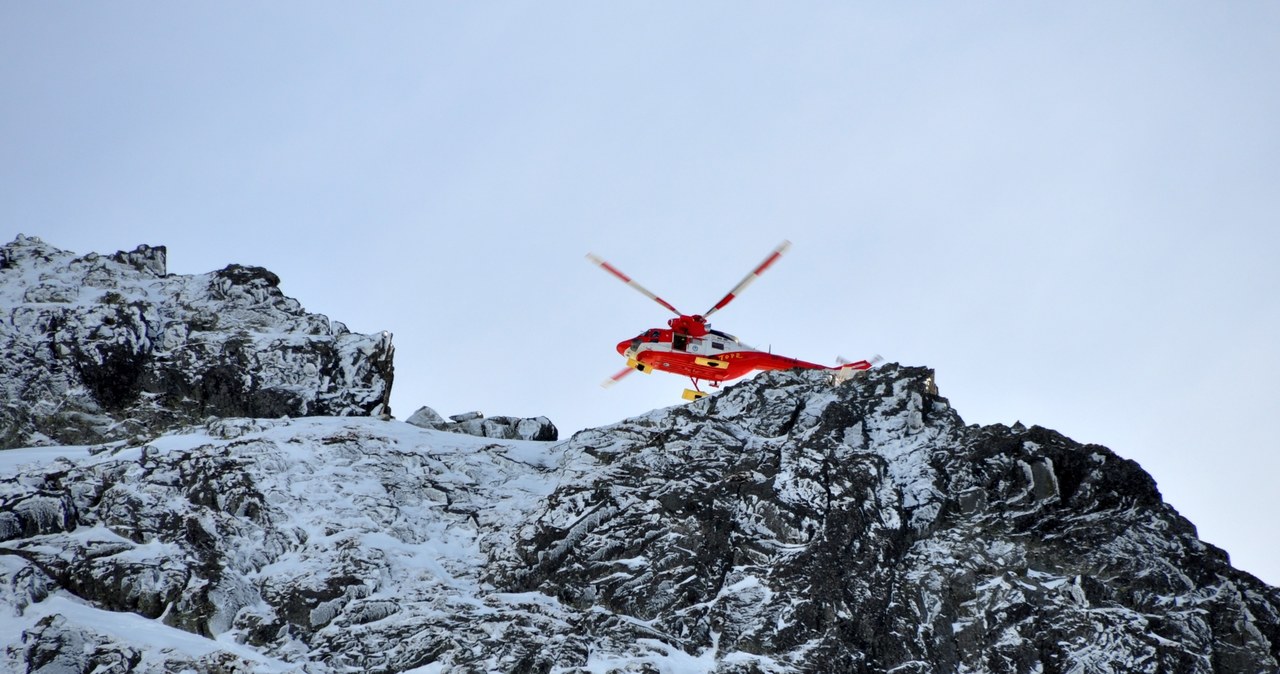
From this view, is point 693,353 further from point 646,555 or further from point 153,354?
point 153,354

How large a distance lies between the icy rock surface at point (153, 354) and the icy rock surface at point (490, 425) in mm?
2392

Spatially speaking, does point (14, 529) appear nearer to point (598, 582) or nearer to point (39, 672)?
Result: point (39, 672)

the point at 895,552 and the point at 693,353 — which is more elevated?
the point at 693,353

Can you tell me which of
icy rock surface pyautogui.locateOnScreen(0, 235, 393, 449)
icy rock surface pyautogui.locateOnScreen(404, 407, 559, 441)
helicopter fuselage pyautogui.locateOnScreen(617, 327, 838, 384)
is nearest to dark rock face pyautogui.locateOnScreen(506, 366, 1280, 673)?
helicopter fuselage pyautogui.locateOnScreen(617, 327, 838, 384)

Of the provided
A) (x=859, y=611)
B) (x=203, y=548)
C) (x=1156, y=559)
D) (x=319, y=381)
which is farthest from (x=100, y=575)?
(x=1156, y=559)

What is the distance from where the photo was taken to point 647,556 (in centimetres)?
5366

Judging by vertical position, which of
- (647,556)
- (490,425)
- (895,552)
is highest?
(490,425)

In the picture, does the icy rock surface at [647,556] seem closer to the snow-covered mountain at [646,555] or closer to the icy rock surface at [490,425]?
the snow-covered mountain at [646,555]

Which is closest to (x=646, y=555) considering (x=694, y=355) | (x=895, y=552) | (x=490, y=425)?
(x=895, y=552)

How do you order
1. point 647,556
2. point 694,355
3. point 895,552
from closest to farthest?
point 895,552 < point 647,556 < point 694,355

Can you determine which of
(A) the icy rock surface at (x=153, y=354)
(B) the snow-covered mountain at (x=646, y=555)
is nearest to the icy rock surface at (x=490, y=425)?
(A) the icy rock surface at (x=153, y=354)

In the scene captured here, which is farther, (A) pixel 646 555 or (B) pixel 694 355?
(B) pixel 694 355

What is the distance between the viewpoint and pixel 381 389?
227 ft

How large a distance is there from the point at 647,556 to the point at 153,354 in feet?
98.2
